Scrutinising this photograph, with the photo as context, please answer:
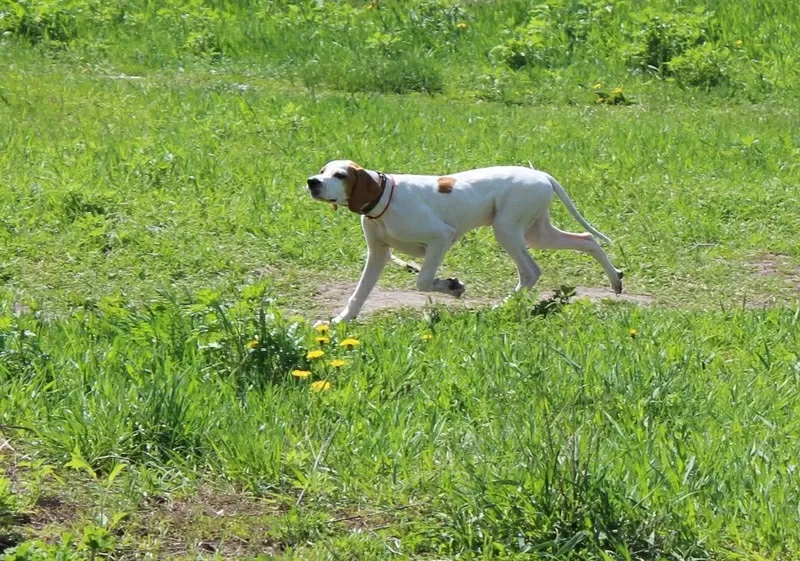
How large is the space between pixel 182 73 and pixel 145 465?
32.1 ft

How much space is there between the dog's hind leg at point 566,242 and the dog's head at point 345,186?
1.25 m

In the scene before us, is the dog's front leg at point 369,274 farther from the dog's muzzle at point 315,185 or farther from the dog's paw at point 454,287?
the dog's muzzle at point 315,185

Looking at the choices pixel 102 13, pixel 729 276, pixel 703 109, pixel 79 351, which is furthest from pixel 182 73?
pixel 79 351

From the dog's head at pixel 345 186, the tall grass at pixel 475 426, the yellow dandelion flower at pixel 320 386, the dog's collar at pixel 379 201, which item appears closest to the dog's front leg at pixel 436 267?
the dog's collar at pixel 379 201

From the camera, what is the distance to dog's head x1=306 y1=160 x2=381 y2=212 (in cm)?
701

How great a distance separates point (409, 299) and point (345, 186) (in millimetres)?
1233

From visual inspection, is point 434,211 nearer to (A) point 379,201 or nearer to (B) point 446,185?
(B) point 446,185

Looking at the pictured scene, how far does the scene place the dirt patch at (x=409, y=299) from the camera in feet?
26.0

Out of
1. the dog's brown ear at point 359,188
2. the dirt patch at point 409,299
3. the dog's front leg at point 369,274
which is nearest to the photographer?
the dog's brown ear at point 359,188

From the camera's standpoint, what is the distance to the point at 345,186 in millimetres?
7086

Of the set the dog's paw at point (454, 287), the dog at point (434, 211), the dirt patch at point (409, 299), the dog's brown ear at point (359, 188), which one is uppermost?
the dog's brown ear at point (359, 188)

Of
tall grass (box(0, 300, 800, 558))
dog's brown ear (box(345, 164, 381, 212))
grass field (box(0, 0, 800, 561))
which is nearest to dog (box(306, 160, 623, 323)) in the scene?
dog's brown ear (box(345, 164, 381, 212))

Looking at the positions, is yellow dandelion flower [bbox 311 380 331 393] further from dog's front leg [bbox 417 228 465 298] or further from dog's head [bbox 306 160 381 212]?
dog's front leg [bbox 417 228 465 298]

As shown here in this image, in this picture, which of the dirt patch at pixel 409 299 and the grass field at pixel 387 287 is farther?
the dirt patch at pixel 409 299
